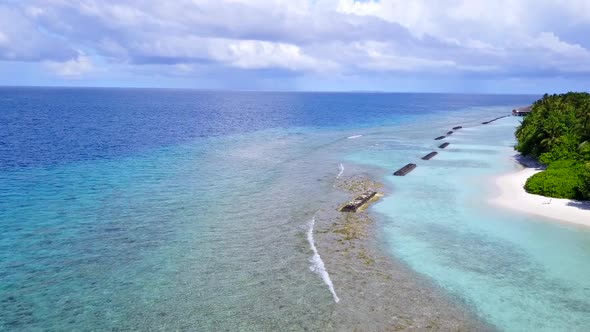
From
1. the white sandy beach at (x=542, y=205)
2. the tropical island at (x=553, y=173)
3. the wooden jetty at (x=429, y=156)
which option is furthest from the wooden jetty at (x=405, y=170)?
the white sandy beach at (x=542, y=205)

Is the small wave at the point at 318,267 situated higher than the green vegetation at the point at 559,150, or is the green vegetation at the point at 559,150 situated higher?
the green vegetation at the point at 559,150

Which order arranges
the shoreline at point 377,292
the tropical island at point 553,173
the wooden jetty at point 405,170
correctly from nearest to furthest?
the shoreline at point 377,292
the tropical island at point 553,173
the wooden jetty at point 405,170

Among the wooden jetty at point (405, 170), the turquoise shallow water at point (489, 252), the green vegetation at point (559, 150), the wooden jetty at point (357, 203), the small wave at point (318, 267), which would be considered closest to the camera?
the turquoise shallow water at point (489, 252)

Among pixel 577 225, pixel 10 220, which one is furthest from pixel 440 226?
pixel 10 220

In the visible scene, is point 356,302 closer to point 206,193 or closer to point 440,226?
point 440,226

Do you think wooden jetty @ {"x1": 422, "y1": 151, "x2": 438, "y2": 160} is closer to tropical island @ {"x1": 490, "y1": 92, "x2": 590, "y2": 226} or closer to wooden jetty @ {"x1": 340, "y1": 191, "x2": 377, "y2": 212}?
tropical island @ {"x1": 490, "y1": 92, "x2": 590, "y2": 226}

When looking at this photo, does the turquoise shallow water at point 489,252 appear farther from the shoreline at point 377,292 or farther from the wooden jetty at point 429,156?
the wooden jetty at point 429,156

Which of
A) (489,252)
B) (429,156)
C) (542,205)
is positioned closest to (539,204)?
(542,205)

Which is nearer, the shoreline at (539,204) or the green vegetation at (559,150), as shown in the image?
the shoreline at (539,204)
